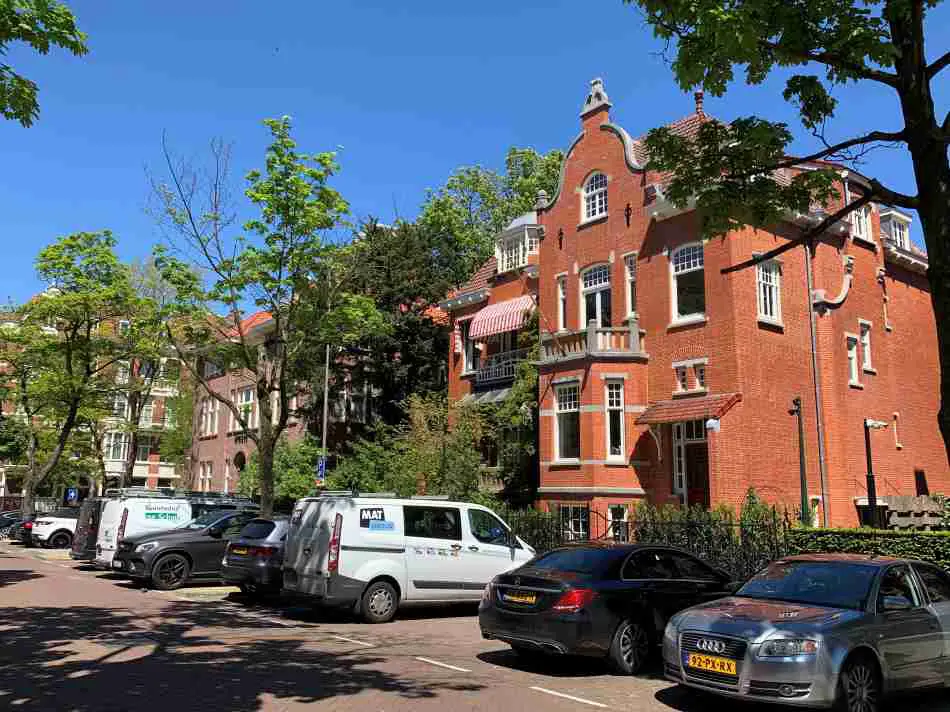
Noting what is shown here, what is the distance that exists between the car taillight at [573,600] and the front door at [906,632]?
3.10m

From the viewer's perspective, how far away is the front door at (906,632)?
788 centimetres

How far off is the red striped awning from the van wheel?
17.2 m

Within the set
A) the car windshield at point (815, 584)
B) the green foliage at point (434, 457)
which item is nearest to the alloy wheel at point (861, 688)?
the car windshield at point (815, 584)

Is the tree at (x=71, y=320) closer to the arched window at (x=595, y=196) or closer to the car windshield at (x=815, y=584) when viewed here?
the arched window at (x=595, y=196)

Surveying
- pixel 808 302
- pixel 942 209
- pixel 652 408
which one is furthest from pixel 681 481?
pixel 942 209

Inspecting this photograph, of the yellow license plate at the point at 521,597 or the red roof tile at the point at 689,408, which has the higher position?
the red roof tile at the point at 689,408

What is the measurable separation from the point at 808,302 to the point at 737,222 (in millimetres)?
16028

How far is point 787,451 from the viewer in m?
23.5

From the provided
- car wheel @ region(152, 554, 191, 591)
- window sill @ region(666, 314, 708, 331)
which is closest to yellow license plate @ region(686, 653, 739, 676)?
car wheel @ region(152, 554, 191, 591)

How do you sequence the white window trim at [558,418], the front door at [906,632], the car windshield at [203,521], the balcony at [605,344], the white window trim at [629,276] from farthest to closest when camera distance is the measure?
1. the white window trim at [629,276]
2. the white window trim at [558,418]
3. the balcony at [605,344]
4. the car windshield at [203,521]
5. the front door at [906,632]

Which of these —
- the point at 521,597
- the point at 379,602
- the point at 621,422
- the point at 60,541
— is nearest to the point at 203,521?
the point at 379,602

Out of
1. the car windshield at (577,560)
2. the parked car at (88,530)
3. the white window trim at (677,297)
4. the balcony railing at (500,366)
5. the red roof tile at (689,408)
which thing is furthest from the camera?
the balcony railing at (500,366)

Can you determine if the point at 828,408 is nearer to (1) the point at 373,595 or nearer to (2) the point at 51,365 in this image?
(1) the point at 373,595

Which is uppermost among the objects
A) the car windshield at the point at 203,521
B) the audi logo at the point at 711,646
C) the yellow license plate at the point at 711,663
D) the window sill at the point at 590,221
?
the window sill at the point at 590,221
